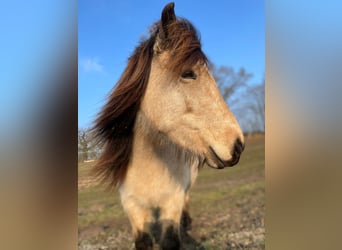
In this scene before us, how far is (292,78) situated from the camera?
3.57 ft

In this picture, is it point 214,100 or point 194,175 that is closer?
point 214,100

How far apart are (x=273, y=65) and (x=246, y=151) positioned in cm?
38

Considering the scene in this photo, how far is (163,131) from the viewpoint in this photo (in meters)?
1.09

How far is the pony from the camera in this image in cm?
104

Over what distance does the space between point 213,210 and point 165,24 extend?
0.88 m

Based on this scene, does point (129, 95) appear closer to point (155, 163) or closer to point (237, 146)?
point (155, 163)

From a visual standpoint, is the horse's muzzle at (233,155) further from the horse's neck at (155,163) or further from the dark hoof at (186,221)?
the dark hoof at (186,221)

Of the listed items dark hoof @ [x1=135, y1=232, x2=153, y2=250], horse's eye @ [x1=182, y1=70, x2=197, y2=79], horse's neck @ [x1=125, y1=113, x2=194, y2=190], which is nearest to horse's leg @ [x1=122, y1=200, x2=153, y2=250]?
dark hoof @ [x1=135, y1=232, x2=153, y2=250]


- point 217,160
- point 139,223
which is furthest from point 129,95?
point 139,223

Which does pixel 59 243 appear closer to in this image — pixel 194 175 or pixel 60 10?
pixel 194 175

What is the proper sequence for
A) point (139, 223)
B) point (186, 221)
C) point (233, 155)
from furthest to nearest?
point (186, 221) → point (139, 223) → point (233, 155)

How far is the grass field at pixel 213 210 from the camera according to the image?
4.00ft

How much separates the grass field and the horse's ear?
550 millimetres

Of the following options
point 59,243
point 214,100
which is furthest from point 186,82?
point 59,243
